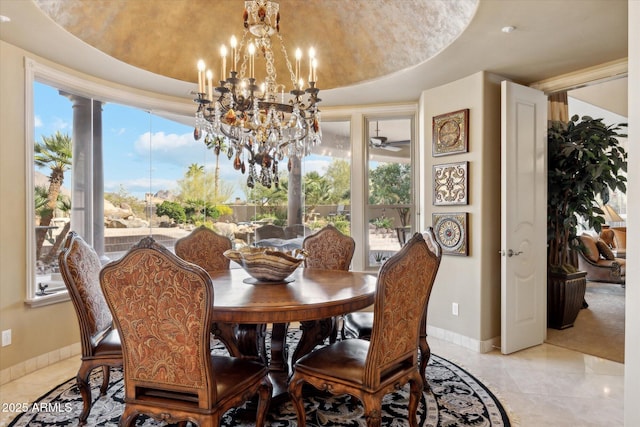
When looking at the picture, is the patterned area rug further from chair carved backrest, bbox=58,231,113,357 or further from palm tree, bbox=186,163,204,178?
palm tree, bbox=186,163,204,178

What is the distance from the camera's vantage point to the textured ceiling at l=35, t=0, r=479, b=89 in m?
2.91

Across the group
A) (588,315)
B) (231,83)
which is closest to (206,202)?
(231,83)

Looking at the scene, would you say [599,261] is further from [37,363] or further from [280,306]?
[37,363]

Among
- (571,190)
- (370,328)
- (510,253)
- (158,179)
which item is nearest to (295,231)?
(158,179)

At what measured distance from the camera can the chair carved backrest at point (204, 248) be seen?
10.8 feet

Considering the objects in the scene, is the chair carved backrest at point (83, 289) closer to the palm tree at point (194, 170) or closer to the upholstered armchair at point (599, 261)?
the palm tree at point (194, 170)

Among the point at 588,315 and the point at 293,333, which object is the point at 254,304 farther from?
the point at 588,315

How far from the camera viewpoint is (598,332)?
401 centimetres

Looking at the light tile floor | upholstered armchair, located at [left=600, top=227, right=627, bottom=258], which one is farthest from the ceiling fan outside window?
upholstered armchair, located at [left=600, top=227, right=627, bottom=258]

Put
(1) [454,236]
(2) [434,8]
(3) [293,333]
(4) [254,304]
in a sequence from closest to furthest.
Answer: (4) [254,304], (2) [434,8], (1) [454,236], (3) [293,333]

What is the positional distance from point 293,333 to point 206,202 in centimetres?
177

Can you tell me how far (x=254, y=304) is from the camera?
1.91m

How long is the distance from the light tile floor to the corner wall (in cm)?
23

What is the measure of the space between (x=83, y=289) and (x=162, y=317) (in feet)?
3.08
